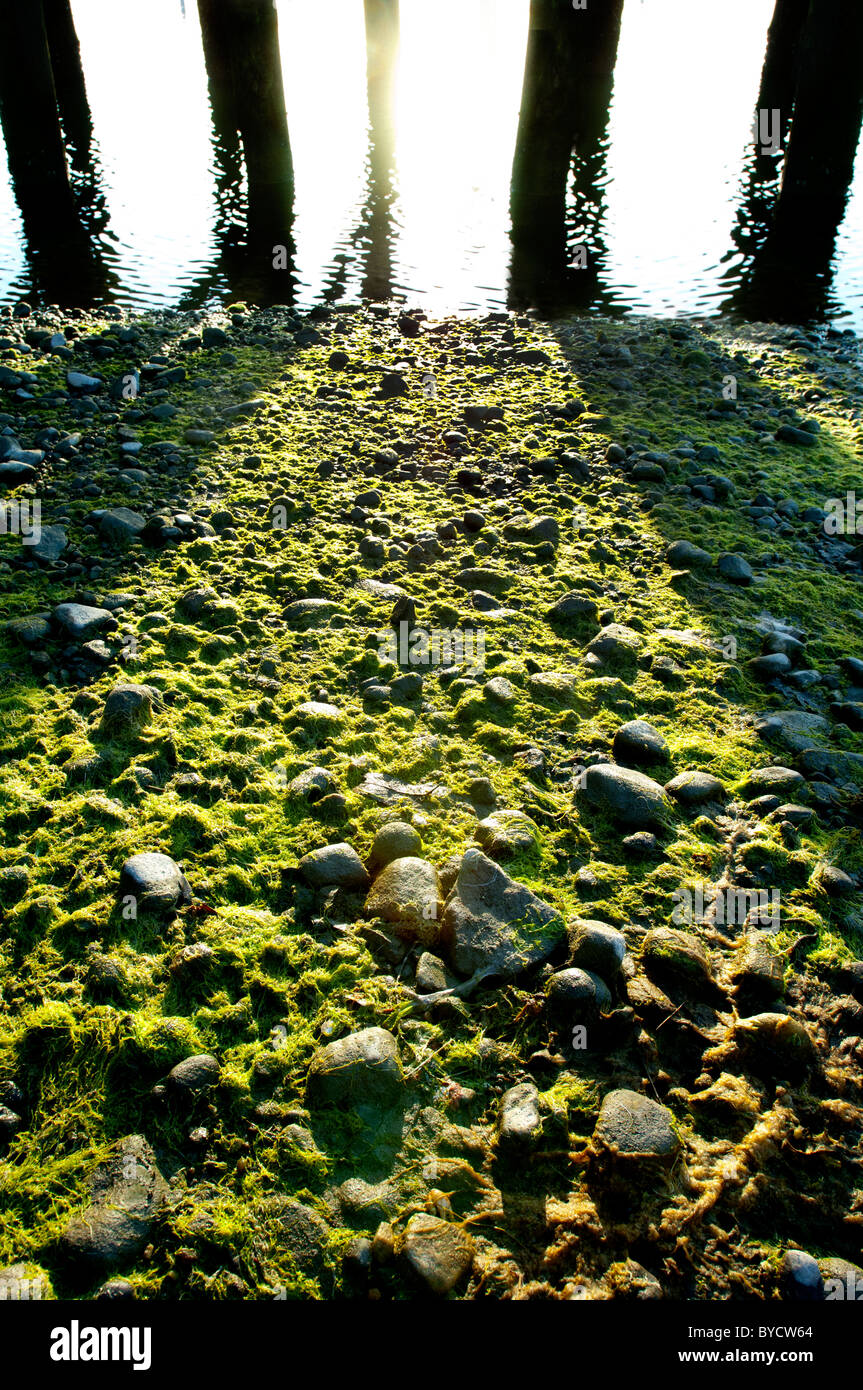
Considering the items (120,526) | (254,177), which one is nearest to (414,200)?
(254,177)

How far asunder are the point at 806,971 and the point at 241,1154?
1.72 meters

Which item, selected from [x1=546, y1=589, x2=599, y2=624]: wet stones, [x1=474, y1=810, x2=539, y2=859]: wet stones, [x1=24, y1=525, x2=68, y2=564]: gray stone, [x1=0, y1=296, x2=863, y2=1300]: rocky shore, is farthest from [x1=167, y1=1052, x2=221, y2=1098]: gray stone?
[x1=24, y1=525, x2=68, y2=564]: gray stone

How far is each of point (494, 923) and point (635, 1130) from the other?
0.71m

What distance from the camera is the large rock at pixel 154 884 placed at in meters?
2.71

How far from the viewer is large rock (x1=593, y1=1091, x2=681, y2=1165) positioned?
215 centimetres

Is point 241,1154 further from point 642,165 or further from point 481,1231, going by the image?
point 642,165

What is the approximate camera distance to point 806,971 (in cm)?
272

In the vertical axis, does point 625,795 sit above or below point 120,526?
below

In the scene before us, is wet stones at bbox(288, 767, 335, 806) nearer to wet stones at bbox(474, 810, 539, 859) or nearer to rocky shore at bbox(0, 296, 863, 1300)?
rocky shore at bbox(0, 296, 863, 1300)

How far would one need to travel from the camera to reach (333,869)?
2.87 m

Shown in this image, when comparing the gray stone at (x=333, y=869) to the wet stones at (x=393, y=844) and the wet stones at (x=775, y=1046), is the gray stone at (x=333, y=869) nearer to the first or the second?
the wet stones at (x=393, y=844)

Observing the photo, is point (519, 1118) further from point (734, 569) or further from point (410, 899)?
point (734, 569)
